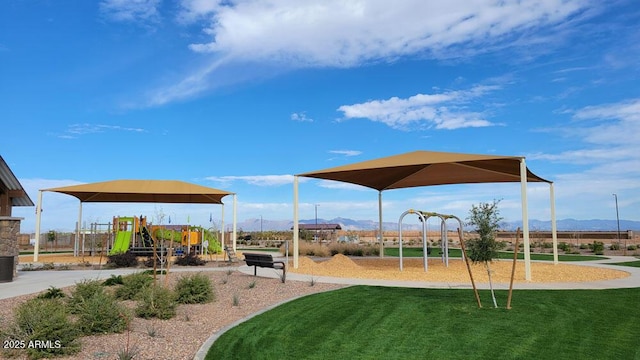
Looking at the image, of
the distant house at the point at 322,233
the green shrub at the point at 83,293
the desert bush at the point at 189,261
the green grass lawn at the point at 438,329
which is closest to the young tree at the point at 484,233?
the green grass lawn at the point at 438,329

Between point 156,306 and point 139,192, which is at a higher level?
point 139,192

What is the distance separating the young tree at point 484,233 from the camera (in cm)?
955

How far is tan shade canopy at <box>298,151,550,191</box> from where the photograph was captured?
13.4 metres

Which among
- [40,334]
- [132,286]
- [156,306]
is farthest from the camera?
[132,286]

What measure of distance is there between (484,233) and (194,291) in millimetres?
5975

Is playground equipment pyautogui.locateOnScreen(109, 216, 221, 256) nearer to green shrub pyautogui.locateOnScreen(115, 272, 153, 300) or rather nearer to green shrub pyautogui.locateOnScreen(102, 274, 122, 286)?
green shrub pyautogui.locateOnScreen(102, 274, 122, 286)

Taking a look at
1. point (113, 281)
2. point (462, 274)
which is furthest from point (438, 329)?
point (113, 281)

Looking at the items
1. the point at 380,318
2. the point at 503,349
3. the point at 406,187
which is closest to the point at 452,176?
the point at 406,187

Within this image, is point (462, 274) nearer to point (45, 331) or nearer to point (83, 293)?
point (83, 293)

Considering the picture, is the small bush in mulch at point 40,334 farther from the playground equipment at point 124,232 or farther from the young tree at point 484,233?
the playground equipment at point 124,232

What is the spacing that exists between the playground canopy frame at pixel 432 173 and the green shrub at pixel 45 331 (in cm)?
942

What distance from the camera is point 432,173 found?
17281mm

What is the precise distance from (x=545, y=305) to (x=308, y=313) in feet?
13.6

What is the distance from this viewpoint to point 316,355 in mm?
5312
